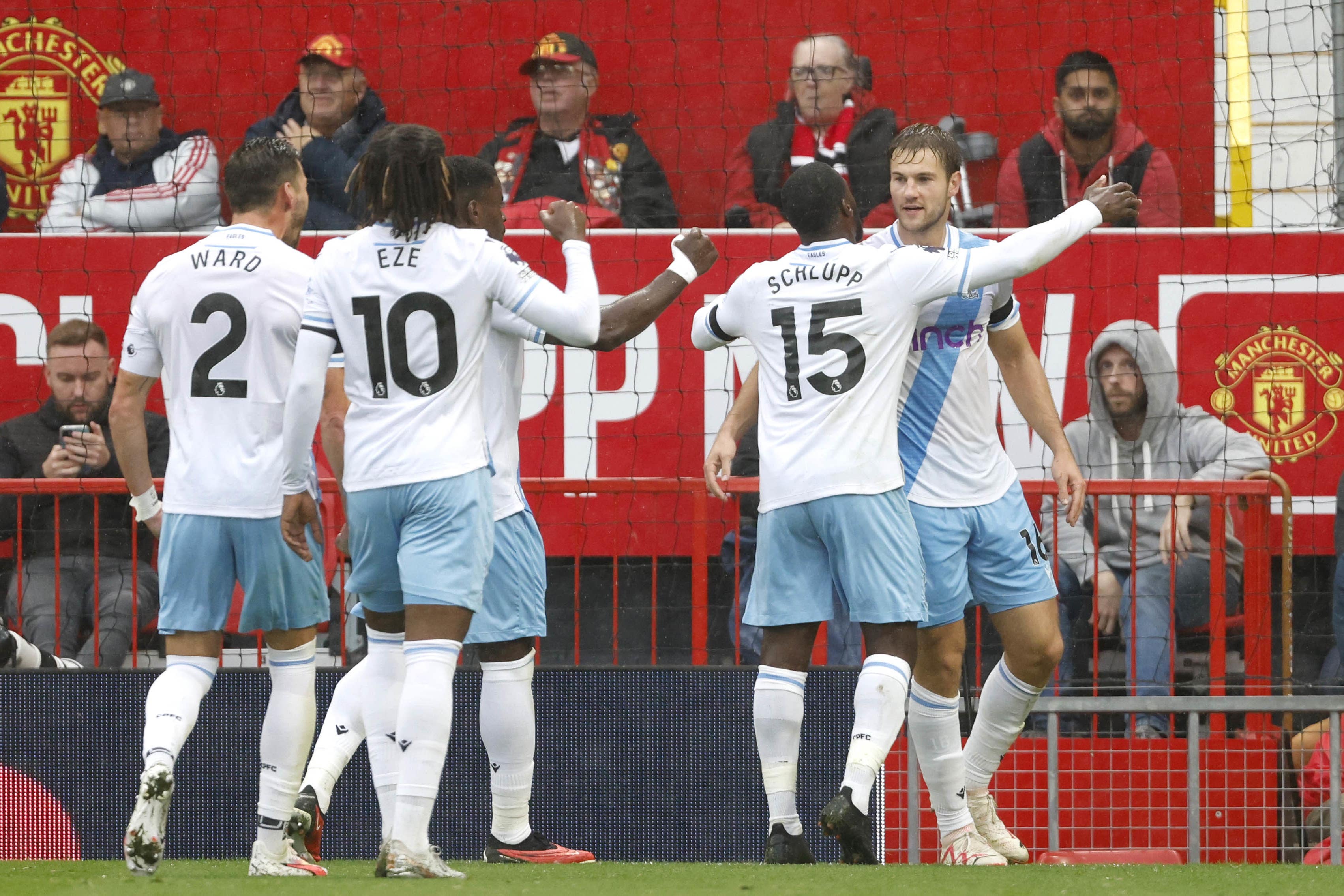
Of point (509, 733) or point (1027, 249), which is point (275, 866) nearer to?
point (509, 733)

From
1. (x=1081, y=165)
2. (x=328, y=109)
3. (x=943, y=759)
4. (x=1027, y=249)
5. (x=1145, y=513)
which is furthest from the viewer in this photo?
(x=328, y=109)

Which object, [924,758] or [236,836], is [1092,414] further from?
[236,836]

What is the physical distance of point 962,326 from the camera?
4230 millimetres

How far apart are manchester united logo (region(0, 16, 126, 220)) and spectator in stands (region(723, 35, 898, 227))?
3.32 meters

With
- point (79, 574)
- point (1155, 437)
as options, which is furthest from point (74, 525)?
point (1155, 437)

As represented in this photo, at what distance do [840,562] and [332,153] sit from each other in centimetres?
458

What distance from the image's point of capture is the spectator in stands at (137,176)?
7438 millimetres

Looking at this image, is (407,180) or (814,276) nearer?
(407,180)

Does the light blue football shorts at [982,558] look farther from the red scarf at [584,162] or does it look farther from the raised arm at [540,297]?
the red scarf at [584,162]

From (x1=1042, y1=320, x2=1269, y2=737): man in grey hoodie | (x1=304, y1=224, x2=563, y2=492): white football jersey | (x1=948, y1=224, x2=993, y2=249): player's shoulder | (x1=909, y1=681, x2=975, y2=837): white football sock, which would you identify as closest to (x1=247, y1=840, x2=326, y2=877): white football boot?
(x1=304, y1=224, x2=563, y2=492): white football jersey

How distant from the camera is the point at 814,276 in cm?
389

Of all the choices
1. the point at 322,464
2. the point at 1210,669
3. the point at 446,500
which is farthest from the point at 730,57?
the point at 446,500

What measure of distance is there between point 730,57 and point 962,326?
14.3ft

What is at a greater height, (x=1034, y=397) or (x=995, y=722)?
(x=1034, y=397)
